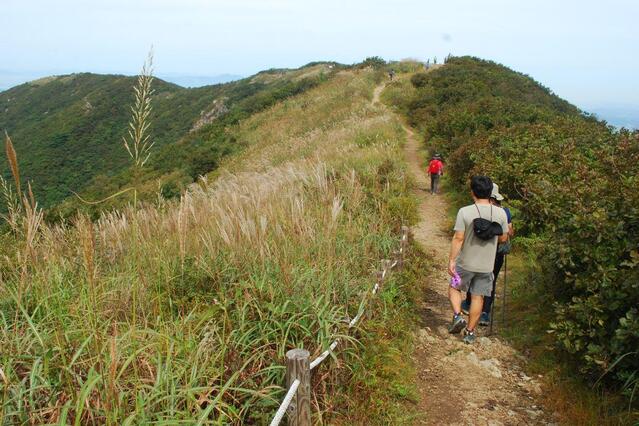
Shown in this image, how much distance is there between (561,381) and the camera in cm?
404

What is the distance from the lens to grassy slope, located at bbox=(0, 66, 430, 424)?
206 cm

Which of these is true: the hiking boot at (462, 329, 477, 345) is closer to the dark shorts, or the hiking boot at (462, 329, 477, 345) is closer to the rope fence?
the dark shorts

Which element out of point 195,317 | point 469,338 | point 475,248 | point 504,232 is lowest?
point 469,338

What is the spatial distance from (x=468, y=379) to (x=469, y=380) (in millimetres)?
14

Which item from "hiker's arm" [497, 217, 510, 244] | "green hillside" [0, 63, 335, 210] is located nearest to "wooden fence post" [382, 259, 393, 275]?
"hiker's arm" [497, 217, 510, 244]

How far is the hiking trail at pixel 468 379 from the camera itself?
375 centimetres

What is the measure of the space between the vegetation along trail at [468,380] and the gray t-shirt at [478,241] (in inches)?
32.1

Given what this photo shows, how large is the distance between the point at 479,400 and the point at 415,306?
63.4 inches

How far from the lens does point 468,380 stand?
4250 mm

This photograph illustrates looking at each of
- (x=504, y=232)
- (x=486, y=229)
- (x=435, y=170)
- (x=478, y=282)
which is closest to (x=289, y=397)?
(x=486, y=229)

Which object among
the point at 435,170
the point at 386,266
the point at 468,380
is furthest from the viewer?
the point at 435,170

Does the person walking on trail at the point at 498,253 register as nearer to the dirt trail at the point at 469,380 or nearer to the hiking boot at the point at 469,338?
the dirt trail at the point at 469,380

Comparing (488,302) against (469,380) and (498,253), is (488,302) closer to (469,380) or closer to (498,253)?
(498,253)

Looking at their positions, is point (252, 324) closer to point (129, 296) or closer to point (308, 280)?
point (308, 280)
